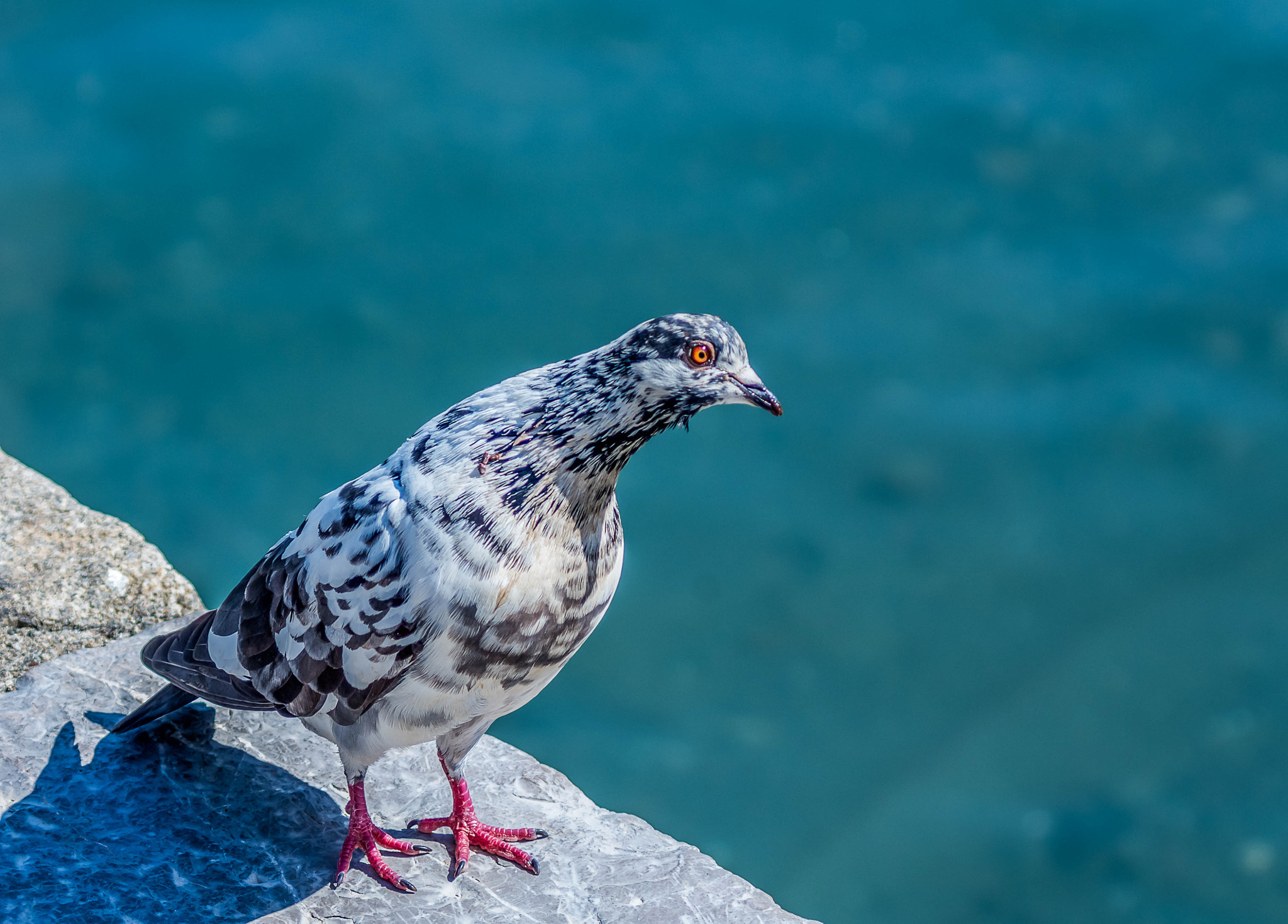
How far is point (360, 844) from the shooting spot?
16.0ft

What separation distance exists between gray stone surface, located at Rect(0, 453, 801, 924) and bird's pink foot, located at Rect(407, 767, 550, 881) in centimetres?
4

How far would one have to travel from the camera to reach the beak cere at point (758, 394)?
12.9ft

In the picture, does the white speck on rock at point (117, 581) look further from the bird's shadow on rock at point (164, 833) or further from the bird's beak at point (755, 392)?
the bird's beak at point (755, 392)

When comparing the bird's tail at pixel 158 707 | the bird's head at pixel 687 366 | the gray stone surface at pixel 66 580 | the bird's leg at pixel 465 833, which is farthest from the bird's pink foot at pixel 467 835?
the bird's head at pixel 687 366

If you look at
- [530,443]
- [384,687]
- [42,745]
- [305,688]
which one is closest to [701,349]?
[530,443]

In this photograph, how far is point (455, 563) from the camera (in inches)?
163

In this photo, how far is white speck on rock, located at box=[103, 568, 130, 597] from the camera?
19.6 feet

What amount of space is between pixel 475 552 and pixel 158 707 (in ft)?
5.91

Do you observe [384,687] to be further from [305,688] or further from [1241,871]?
[1241,871]

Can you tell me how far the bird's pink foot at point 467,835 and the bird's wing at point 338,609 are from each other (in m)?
0.68

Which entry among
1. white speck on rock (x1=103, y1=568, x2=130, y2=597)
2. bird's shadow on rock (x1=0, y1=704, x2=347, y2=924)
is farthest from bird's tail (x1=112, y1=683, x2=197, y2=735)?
Answer: white speck on rock (x1=103, y1=568, x2=130, y2=597)

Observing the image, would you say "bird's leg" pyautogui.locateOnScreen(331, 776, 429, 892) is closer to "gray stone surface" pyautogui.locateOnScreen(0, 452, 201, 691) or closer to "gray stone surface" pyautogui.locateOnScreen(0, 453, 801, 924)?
"gray stone surface" pyautogui.locateOnScreen(0, 453, 801, 924)

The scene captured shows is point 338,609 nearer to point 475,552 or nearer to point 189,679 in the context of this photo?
point 475,552

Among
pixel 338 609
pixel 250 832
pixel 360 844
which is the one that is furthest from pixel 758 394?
pixel 250 832
